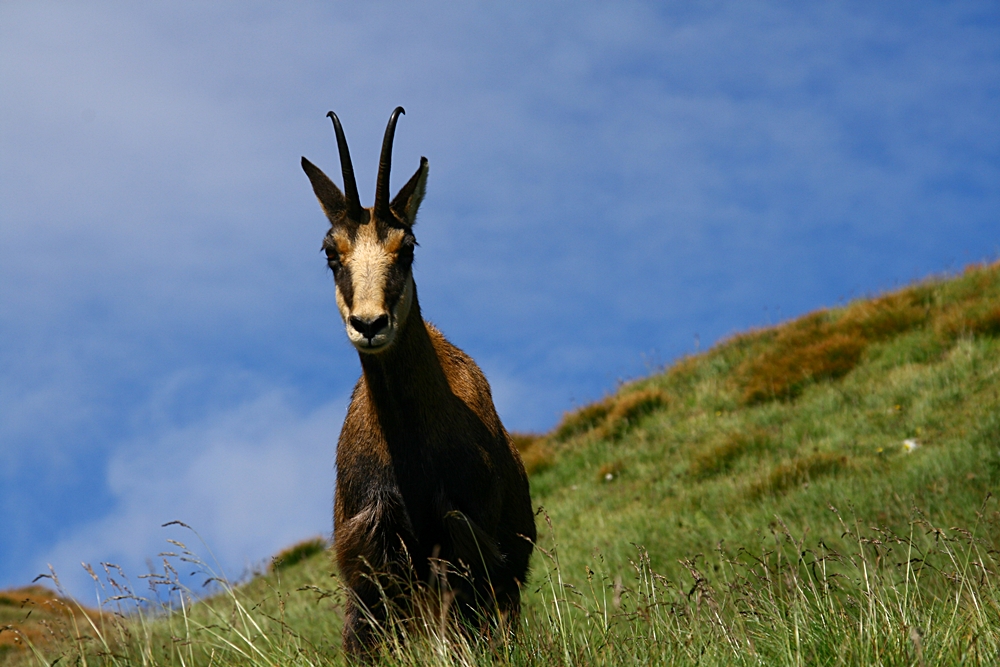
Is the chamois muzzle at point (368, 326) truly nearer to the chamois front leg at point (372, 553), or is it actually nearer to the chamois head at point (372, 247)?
the chamois head at point (372, 247)

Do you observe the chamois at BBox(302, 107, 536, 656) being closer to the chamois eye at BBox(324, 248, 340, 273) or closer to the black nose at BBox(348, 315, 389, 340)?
the chamois eye at BBox(324, 248, 340, 273)

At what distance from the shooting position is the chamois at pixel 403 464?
5117 millimetres

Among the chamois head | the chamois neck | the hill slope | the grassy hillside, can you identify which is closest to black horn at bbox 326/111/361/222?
the chamois head

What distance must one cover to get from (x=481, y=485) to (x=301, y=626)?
5.55 m

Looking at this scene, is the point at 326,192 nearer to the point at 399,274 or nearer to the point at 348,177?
the point at 348,177

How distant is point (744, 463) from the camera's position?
A: 39.2 feet

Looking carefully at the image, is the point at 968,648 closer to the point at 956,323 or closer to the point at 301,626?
the point at 301,626

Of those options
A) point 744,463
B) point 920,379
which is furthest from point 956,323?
point 744,463

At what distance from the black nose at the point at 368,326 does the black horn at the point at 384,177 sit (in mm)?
966

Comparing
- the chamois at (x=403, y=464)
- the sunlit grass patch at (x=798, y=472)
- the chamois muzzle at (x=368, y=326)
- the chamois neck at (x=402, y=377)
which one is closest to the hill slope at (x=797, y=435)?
the sunlit grass patch at (x=798, y=472)

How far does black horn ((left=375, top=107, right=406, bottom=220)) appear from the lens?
5422 millimetres

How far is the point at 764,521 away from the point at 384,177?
6.18 metres

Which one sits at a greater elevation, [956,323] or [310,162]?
[310,162]

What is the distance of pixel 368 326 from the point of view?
463cm
